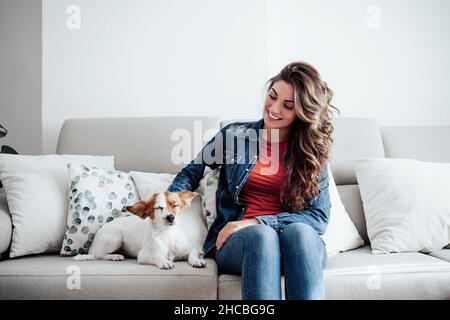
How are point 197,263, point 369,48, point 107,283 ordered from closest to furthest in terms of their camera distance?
point 107,283 → point 197,263 → point 369,48

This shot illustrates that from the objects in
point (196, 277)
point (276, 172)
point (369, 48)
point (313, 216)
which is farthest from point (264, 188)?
point (369, 48)

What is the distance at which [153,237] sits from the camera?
1397 mm

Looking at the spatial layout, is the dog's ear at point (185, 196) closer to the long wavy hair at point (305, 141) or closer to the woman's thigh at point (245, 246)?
the woman's thigh at point (245, 246)

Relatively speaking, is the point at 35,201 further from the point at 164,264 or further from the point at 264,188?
the point at 264,188

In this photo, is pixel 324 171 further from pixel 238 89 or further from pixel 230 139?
pixel 238 89

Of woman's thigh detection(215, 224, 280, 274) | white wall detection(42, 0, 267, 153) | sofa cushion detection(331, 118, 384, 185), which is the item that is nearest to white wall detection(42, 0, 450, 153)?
white wall detection(42, 0, 267, 153)

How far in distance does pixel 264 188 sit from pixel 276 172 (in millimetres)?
78

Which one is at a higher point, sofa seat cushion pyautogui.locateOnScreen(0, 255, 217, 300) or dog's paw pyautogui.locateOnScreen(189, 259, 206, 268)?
dog's paw pyautogui.locateOnScreen(189, 259, 206, 268)

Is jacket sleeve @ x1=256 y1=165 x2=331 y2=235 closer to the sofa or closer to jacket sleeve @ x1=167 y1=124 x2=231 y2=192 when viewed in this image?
the sofa

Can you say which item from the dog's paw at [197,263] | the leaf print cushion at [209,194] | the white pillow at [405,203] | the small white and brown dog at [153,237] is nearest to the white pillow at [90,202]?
the small white and brown dog at [153,237]

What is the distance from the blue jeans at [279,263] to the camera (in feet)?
3.50

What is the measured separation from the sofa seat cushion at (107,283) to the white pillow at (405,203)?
0.75 metres

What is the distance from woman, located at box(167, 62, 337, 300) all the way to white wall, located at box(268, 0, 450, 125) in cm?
85

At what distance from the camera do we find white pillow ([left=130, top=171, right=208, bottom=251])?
1563 mm
